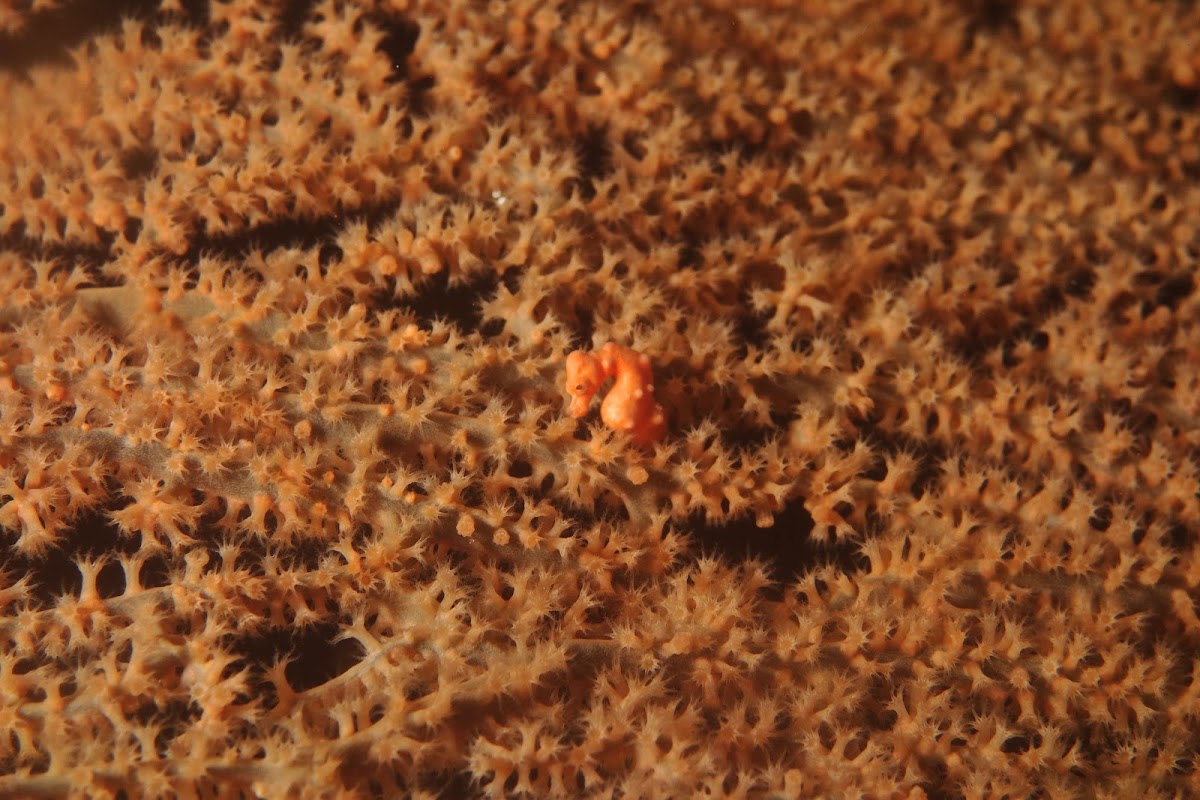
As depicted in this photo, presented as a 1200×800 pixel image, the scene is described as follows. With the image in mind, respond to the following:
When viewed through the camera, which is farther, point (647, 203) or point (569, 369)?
point (647, 203)

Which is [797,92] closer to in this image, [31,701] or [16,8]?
[16,8]

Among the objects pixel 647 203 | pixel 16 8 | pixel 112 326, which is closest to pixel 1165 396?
pixel 647 203

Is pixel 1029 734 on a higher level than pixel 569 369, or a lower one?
lower

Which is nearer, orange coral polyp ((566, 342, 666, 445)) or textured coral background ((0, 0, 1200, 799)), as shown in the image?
textured coral background ((0, 0, 1200, 799))

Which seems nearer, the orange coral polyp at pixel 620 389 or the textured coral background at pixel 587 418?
the textured coral background at pixel 587 418
